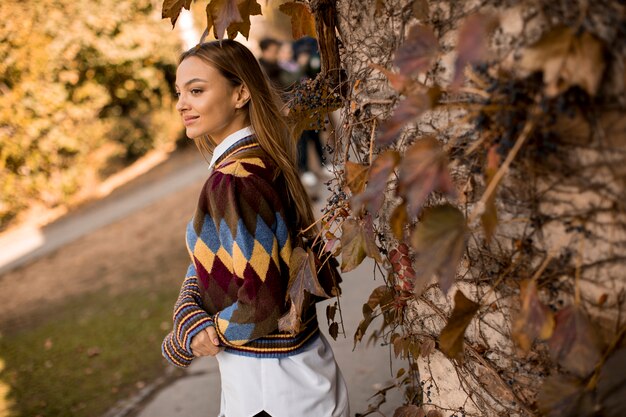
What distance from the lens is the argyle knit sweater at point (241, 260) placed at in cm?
165

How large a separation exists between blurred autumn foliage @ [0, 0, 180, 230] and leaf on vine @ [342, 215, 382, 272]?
824 centimetres

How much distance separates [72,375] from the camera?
4195 millimetres

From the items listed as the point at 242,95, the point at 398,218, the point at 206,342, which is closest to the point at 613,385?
the point at 398,218

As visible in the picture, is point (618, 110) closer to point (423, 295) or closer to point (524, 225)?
point (524, 225)

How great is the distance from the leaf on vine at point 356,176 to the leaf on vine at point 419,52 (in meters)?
0.36

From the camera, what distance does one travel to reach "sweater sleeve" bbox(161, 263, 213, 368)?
1748mm

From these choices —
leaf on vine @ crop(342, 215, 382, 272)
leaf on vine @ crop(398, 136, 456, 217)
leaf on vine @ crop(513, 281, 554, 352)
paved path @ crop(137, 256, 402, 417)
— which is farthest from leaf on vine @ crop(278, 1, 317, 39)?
paved path @ crop(137, 256, 402, 417)

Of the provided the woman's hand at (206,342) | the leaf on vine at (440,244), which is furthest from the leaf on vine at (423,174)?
the woman's hand at (206,342)

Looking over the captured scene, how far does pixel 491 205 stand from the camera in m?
1.13

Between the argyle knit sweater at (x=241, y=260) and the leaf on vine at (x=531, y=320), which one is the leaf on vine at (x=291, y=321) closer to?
the argyle knit sweater at (x=241, y=260)

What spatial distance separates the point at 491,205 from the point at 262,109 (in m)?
0.97

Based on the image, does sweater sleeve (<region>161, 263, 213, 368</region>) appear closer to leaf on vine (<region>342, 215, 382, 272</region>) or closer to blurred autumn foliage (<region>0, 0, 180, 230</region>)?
leaf on vine (<region>342, 215, 382, 272</region>)

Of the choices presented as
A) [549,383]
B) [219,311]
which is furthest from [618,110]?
[219,311]

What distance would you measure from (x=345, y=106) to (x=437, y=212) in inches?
24.2
